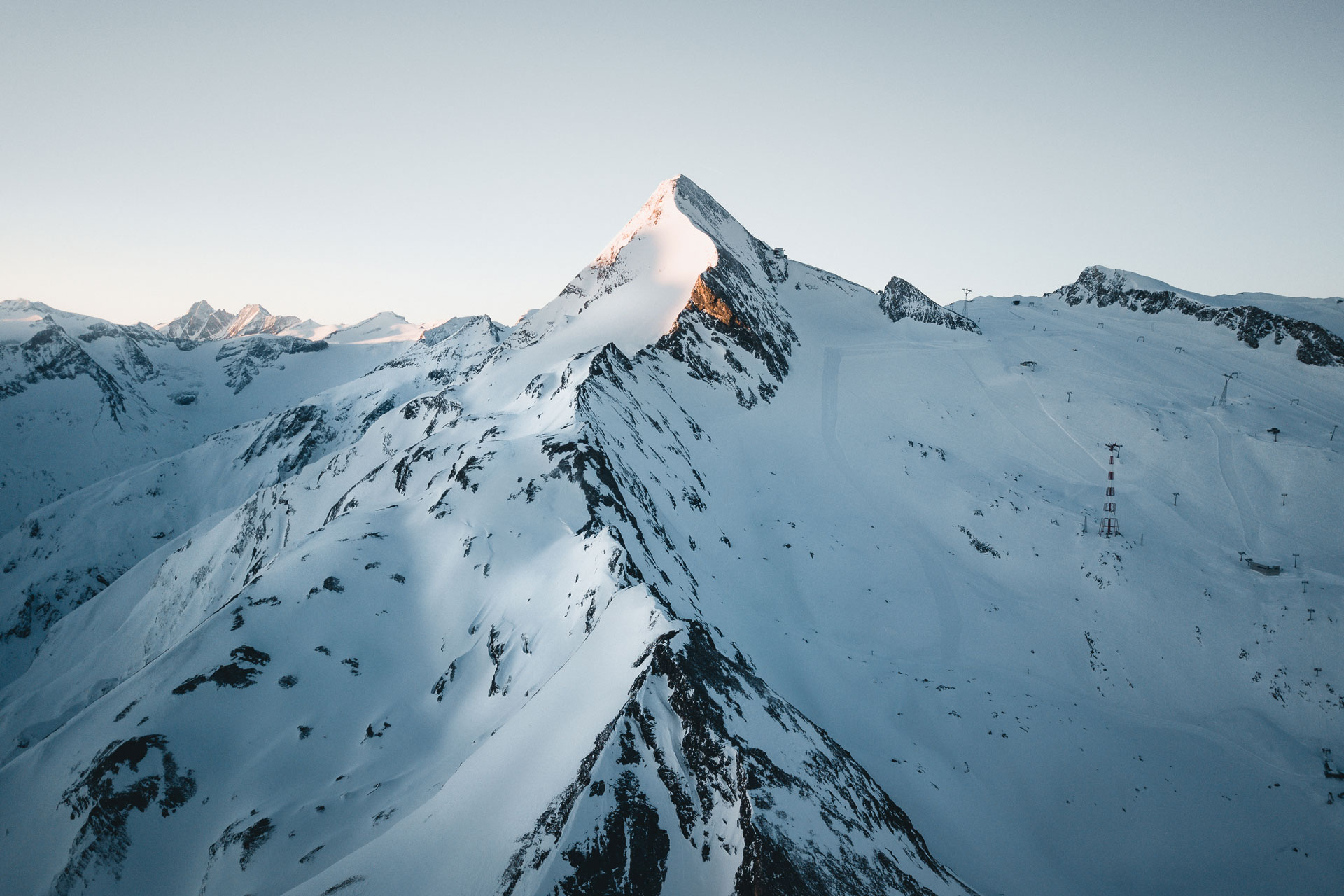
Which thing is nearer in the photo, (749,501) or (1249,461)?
(749,501)

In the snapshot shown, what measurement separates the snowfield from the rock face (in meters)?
0.97

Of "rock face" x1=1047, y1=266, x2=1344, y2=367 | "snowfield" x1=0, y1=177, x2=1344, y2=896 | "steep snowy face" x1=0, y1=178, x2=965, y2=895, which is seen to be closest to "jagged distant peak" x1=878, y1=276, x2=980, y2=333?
"snowfield" x1=0, y1=177, x2=1344, y2=896

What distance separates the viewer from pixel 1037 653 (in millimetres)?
45188

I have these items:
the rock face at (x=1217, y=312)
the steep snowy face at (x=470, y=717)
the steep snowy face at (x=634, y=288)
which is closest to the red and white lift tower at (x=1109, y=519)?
the steep snowy face at (x=470, y=717)

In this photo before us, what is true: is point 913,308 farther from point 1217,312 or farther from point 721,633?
point 721,633

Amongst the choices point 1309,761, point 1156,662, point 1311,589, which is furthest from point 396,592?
point 1311,589

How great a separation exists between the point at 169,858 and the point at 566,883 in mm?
18934

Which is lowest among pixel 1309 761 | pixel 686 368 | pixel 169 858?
pixel 1309 761

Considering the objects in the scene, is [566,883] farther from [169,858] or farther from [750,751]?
[169,858]

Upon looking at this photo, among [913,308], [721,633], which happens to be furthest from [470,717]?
[913,308]

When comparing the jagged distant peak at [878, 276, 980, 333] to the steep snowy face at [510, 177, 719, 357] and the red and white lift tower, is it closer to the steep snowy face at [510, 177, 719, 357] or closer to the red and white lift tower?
the steep snowy face at [510, 177, 719, 357]

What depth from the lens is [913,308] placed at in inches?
4355

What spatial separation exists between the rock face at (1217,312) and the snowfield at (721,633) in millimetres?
974

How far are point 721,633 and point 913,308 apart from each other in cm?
9505
